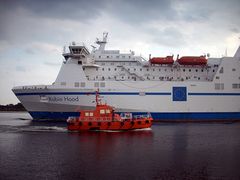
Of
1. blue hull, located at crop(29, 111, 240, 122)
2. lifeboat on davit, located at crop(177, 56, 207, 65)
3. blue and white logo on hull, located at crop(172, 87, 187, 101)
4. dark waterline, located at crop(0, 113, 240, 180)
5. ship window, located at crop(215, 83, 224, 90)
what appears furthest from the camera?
lifeboat on davit, located at crop(177, 56, 207, 65)

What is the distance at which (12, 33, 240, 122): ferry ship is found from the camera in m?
33.0

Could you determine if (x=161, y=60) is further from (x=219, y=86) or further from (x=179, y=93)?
A: (x=219, y=86)

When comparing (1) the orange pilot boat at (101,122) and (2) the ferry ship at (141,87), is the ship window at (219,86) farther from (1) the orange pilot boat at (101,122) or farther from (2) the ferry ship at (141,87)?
(1) the orange pilot boat at (101,122)

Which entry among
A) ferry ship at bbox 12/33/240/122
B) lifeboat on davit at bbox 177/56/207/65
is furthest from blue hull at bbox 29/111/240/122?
lifeboat on davit at bbox 177/56/207/65

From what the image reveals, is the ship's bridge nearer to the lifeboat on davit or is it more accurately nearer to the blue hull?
the blue hull

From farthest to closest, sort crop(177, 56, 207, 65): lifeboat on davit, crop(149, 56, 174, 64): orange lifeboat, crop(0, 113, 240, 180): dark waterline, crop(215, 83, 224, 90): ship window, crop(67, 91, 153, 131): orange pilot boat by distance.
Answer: crop(177, 56, 207, 65): lifeboat on davit < crop(149, 56, 174, 64): orange lifeboat < crop(215, 83, 224, 90): ship window < crop(67, 91, 153, 131): orange pilot boat < crop(0, 113, 240, 180): dark waterline

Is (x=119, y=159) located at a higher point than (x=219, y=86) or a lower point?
lower

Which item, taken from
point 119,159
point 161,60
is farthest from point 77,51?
point 119,159

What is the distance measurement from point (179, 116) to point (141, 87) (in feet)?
19.2

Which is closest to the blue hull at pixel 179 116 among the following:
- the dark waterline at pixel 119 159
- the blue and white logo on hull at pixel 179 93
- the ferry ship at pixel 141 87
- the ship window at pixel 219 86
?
the ferry ship at pixel 141 87

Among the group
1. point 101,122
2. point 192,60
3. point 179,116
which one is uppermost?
point 192,60

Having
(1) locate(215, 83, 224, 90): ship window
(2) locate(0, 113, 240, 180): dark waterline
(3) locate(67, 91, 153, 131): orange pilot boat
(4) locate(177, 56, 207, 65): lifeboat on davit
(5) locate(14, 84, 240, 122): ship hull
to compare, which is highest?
(4) locate(177, 56, 207, 65): lifeboat on davit

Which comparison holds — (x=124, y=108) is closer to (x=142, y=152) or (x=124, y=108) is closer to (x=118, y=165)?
(x=142, y=152)

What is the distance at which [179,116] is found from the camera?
113ft
